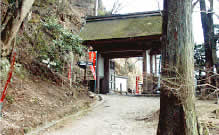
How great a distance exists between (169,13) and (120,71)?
22779mm

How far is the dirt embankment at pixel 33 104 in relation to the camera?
453 cm

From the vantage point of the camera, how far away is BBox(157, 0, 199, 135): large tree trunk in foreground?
3816 mm

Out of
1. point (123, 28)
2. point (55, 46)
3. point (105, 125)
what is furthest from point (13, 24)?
point (123, 28)

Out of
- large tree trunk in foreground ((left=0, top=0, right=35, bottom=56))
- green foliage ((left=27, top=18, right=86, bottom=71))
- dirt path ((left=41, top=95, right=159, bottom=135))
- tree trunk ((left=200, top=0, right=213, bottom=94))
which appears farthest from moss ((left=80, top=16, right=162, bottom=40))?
large tree trunk in foreground ((left=0, top=0, right=35, bottom=56))

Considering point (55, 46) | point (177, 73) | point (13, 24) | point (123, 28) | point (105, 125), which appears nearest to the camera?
point (177, 73)

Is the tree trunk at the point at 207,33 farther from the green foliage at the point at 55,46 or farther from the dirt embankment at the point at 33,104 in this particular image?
the dirt embankment at the point at 33,104

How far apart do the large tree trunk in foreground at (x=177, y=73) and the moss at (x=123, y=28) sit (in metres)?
7.40

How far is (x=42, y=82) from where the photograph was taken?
764cm

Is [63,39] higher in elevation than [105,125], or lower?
higher

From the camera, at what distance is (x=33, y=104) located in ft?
19.1

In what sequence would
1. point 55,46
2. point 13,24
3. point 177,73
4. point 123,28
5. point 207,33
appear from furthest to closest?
point 123,28
point 207,33
point 55,46
point 13,24
point 177,73

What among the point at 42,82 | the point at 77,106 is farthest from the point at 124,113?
the point at 42,82

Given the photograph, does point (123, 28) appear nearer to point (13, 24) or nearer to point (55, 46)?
point (55, 46)

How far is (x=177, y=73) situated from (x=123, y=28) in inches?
380
